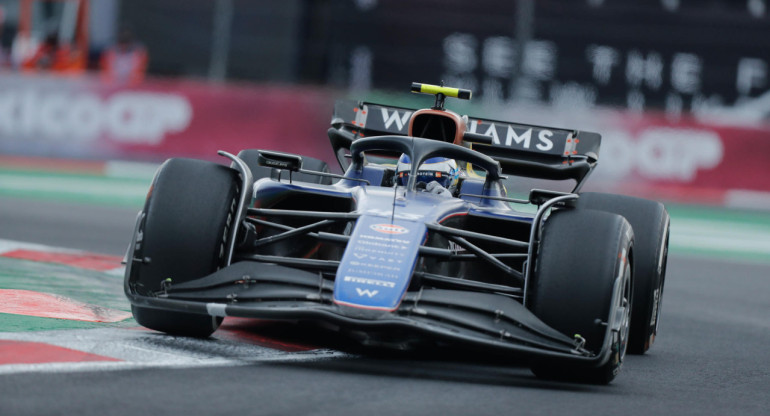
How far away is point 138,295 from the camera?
5.79m

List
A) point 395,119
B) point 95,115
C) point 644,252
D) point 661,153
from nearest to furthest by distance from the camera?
1. point 644,252
2. point 395,119
3. point 661,153
4. point 95,115

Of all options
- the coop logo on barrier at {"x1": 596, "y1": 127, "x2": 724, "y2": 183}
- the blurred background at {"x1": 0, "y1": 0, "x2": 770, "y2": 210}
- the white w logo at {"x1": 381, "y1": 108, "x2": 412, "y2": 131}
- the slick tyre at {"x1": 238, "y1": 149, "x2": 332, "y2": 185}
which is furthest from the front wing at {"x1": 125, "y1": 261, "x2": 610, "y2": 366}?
the coop logo on barrier at {"x1": 596, "y1": 127, "x2": 724, "y2": 183}

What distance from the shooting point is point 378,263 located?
561 centimetres

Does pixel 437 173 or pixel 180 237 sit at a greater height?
pixel 437 173

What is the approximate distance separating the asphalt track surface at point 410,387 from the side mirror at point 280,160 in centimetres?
127

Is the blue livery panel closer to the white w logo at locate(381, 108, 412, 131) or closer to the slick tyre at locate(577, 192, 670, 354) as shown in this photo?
the slick tyre at locate(577, 192, 670, 354)

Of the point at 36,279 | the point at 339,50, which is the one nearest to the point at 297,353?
the point at 36,279

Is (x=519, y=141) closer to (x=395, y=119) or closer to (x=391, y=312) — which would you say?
(x=395, y=119)

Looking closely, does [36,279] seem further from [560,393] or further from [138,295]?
[560,393]

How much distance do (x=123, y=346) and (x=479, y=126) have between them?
3915 mm

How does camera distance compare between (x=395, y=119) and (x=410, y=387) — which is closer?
(x=410, y=387)

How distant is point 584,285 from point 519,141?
3.07 meters

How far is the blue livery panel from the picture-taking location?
5.41 m

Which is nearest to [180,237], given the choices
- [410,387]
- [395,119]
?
[410,387]
